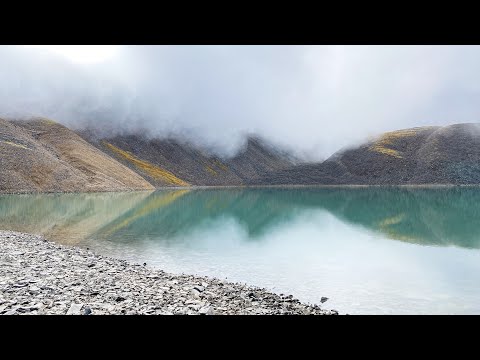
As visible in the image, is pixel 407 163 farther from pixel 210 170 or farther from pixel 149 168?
pixel 149 168

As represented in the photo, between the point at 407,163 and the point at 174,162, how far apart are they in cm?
7845

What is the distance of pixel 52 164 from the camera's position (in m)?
79.8

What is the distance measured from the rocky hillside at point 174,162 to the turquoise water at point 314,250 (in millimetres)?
84612

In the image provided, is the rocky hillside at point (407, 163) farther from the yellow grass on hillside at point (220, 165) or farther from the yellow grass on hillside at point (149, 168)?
the yellow grass on hillside at point (149, 168)

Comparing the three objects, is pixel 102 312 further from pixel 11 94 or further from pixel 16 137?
pixel 11 94

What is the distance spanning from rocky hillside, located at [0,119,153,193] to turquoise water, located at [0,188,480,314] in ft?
106

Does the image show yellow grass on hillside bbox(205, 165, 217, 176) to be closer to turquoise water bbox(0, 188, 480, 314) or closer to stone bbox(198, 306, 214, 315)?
turquoise water bbox(0, 188, 480, 314)

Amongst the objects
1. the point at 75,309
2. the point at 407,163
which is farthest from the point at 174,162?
the point at 75,309

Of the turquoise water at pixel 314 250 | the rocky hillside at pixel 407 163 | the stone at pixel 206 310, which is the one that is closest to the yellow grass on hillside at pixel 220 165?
the rocky hillside at pixel 407 163

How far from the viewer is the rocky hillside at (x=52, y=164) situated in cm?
7275

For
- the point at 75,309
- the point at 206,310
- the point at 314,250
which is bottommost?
the point at 75,309

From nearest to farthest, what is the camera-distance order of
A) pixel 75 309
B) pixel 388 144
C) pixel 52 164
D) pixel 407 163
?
pixel 75 309, pixel 52 164, pixel 407 163, pixel 388 144

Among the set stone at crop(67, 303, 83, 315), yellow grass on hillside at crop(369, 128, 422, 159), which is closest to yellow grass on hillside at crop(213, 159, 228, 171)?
yellow grass on hillside at crop(369, 128, 422, 159)

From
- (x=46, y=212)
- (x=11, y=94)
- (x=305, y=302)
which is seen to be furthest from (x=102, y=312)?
(x=11, y=94)
